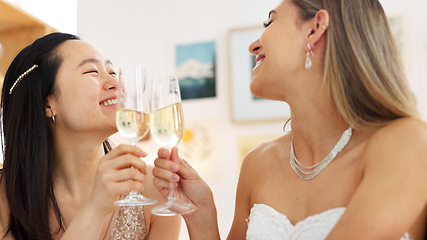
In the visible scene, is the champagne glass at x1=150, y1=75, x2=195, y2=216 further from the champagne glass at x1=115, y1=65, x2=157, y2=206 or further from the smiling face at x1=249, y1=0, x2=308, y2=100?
the smiling face at x1=249, y1=0, x2=308, y2=100

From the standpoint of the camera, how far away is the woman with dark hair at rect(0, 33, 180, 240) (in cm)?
196

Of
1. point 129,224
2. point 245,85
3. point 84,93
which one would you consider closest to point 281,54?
point 84,93

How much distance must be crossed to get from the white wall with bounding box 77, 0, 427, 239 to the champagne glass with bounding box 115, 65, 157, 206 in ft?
8.60

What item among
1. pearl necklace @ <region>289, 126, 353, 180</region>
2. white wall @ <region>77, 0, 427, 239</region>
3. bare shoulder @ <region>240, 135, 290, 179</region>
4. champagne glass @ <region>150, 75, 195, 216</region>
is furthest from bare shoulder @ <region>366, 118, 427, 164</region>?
white wall @ <region>77, 0, 427, 239</region>

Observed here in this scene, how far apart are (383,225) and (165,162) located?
70 centimetres

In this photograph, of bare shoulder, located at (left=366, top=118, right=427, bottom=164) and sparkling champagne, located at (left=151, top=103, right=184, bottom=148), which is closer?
bare shoulder, located at (left=366, top=118, right=427, bottom=164)

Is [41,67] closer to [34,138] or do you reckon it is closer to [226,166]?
[34,138]

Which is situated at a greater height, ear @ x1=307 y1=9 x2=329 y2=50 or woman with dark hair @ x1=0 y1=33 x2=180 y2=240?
ear @ x1=307 y1=9 x2=329 y2=50

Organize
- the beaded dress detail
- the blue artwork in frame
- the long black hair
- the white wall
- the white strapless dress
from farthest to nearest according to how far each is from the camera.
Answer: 1. the blue artwork in frame
2. the white wall
3. the beaded dress detail
4. the long black hair
5. the white strapless dress

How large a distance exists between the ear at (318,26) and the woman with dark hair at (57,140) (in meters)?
0.85

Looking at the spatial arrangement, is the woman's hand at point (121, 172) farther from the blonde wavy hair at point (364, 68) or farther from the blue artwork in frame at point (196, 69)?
the blue artwork in frame at point (196, 69)

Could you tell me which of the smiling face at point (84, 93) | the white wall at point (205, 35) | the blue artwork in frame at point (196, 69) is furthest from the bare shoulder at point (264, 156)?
the blue artwork in frame at point (196, 69)

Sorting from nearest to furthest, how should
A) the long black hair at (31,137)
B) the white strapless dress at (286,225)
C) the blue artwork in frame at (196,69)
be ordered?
the white strapless dress at (286,225), the long black hair at (31,137), the blue artwork in frame at (196,69)

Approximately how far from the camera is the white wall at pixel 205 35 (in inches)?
151
